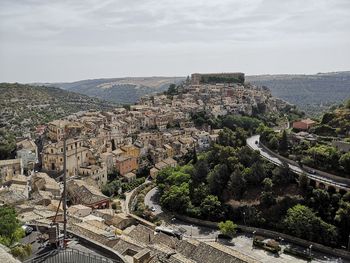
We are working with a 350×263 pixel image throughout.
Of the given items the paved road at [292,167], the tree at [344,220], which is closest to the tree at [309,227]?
the tree at [344,220]

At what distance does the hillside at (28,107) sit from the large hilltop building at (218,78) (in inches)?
1181

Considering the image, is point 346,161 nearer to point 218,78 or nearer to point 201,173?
point 201,173

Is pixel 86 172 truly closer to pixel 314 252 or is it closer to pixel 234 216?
pixel 234 216

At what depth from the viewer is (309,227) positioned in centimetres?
3419

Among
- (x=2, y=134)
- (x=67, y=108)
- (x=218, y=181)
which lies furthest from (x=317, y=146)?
(x=67, y=108)

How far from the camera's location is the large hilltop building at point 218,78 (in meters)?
105

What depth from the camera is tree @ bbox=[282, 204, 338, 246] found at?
33.5 metres

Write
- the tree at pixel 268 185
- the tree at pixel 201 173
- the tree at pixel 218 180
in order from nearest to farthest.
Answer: the tree at pixel 268 185 → the tree at pixel 218 180 → the tree at pixel 201 173

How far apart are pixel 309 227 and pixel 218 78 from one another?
7478cm

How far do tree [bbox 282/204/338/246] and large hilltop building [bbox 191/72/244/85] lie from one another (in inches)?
2833

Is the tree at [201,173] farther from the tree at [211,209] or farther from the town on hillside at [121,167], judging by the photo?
the town on hillside at [121,167]

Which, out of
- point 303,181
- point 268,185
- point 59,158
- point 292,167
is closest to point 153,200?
point 59,158

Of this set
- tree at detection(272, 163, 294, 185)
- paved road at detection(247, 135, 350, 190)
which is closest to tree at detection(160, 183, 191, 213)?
tree at detection(272, 163, 294, 185)

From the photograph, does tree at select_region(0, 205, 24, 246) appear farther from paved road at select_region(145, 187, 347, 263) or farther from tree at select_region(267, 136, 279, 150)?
tree at select_region(267, 136, 279, 150)
